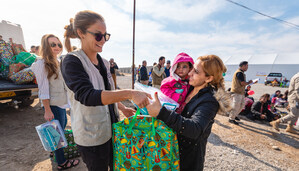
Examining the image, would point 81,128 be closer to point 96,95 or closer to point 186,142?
point 96,95

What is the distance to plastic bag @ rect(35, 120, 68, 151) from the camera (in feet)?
6.40

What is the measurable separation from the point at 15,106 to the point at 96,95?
6520mm

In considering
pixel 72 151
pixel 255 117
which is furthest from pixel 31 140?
pixel 255 117

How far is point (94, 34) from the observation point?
47.8 inches

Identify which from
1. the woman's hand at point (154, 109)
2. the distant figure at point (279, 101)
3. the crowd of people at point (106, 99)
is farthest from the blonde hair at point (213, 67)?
the distant figure at point (279, 101)

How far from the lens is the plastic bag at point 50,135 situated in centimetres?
195

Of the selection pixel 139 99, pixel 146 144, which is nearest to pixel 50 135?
pixel 146 144

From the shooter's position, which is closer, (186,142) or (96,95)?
(96,95)

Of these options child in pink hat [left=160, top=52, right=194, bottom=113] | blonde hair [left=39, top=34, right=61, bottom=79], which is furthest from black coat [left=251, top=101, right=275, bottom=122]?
blonde hair [left=39, top=34, right=61, bottom=79]

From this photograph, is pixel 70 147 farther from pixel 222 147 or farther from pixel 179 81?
pixel 222 147

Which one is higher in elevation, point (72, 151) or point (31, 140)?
point (72, 151)

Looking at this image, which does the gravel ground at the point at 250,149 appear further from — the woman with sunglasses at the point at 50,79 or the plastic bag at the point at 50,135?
the woman with sunglasses at the point at 50,79

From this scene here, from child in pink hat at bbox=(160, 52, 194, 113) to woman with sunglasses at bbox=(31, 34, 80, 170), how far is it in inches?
66.0

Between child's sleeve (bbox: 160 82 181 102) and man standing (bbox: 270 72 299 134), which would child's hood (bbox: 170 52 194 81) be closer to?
child's sleeve (bbox: 160 82 181 102)
